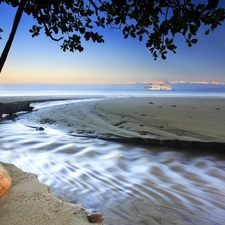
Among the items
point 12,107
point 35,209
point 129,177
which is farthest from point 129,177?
point 12,107

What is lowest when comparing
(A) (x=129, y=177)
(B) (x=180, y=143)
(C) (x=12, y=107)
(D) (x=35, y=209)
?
(A) (x=129, y=177)

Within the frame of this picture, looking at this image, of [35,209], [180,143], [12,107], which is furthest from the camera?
[12,107]

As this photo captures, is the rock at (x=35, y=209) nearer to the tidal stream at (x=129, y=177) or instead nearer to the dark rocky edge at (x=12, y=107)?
the tidal stream at (x=129, y=177)

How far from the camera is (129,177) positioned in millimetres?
3838

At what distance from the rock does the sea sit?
1.72 feet

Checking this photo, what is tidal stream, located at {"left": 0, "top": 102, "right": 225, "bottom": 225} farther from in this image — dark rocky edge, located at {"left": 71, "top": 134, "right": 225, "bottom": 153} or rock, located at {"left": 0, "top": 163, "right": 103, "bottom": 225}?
rock, located at {"left": 0, "top": 163, "right": 103, "bottom": 225}


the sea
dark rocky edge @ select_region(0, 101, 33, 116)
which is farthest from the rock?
dark rocky edge @ select_region(0, 101, 33, 116)

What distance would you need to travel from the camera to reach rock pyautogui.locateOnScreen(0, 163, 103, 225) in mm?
1911

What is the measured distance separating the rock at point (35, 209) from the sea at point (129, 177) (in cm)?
52

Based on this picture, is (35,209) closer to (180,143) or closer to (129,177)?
(129,177)

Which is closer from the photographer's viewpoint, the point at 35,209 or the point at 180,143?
the point at 35,209

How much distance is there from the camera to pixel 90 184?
3.52m

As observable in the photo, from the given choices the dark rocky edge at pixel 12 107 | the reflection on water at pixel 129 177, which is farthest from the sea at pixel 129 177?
the dark rocky edge at pixel 12 107

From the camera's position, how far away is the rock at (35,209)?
1.91m
